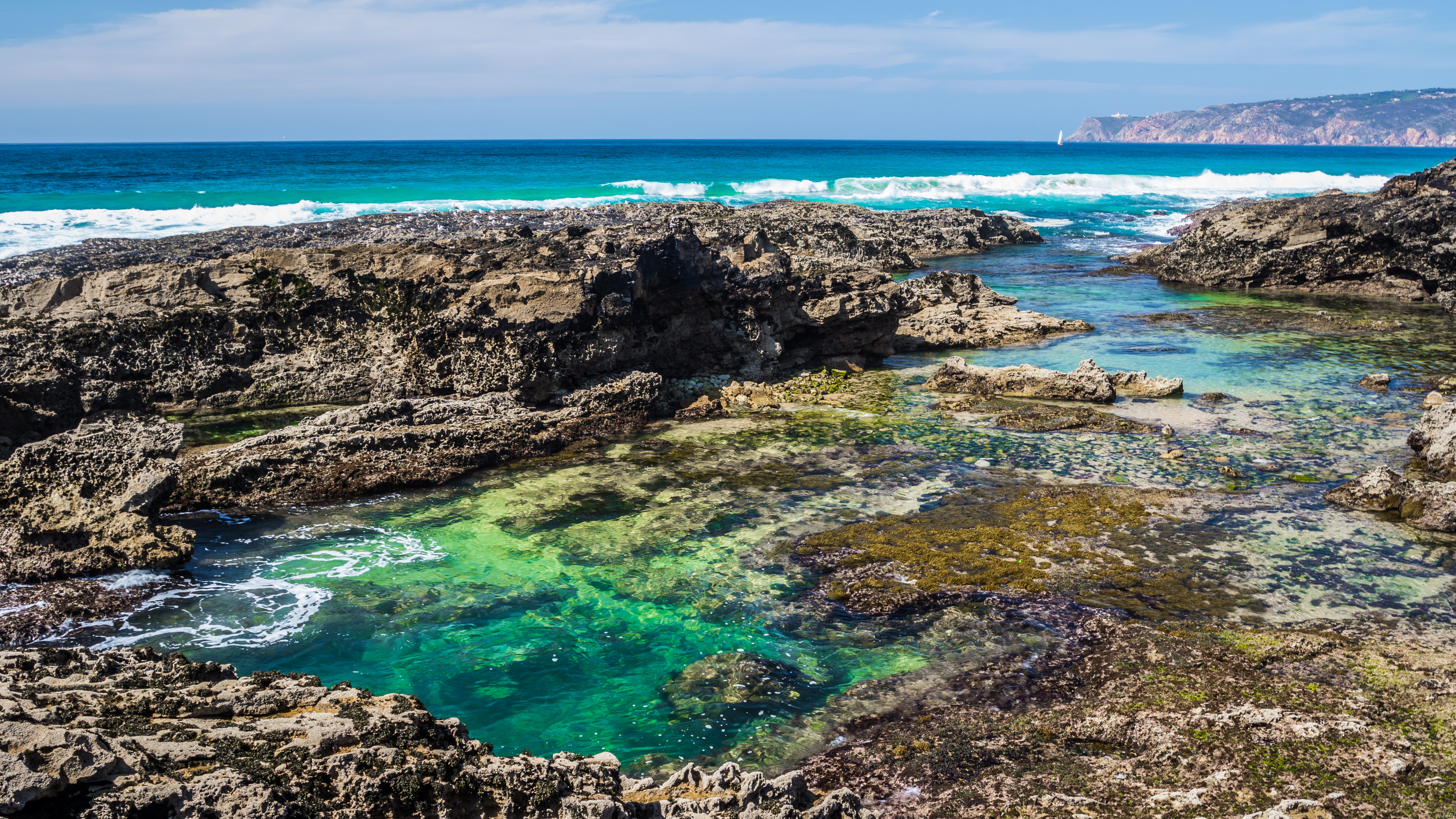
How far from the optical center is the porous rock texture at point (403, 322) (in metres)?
11.8

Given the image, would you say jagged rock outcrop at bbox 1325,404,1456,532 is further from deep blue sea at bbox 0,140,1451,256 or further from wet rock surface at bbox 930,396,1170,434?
deep blue sea at bbox 0,140,1451,256

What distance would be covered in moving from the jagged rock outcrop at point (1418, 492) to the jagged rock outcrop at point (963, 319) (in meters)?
8.39

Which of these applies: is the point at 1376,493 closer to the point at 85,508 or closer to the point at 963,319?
the point at 963,319

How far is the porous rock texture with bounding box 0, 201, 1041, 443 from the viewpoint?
11836 millimetres

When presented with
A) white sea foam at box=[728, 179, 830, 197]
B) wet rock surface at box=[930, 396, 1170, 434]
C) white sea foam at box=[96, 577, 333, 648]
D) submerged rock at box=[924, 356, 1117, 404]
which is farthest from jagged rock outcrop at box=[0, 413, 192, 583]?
white sea foam at box=[728, 179, 830, 197]

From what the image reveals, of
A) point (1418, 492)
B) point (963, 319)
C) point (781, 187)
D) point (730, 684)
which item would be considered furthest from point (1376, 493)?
point (781, 187)

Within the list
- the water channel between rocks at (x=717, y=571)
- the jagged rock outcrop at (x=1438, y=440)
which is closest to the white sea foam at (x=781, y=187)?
the water channel between rocks at (x=717, y=571)

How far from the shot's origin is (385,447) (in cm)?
1026

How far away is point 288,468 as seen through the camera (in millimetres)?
Answer: 9680

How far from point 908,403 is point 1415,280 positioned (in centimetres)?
1795

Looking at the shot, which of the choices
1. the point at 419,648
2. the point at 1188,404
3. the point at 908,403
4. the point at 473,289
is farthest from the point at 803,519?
the point at 1188,404

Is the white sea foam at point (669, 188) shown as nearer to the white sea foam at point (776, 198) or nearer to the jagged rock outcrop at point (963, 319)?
the white sea foam at point (776, 198)

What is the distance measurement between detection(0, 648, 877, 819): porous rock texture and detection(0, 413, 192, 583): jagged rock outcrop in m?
3.44

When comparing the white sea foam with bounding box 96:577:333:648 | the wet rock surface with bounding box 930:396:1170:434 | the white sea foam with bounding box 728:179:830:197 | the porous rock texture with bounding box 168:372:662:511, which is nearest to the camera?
the white sea foam with bounding box 96:577:333:648
